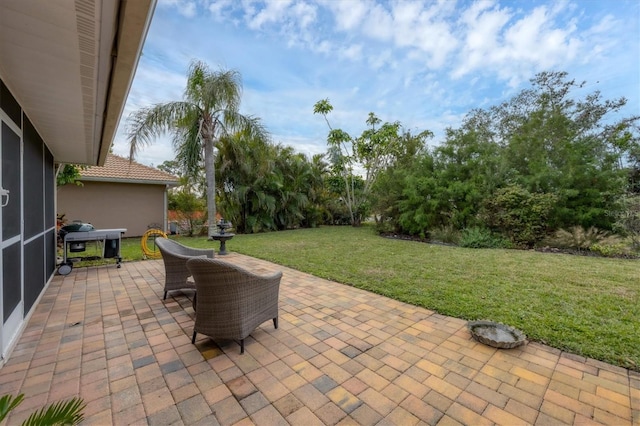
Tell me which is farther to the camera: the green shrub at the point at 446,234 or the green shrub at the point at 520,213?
the green shrub at the point at 446,234

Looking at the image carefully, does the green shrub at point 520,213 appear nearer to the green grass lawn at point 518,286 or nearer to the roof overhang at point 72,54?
the green grass lawn at point 518,286

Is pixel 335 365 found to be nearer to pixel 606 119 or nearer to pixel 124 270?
pixel 124 270

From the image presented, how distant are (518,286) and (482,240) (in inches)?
178

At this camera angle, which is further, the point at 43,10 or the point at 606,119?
the point at 606,119

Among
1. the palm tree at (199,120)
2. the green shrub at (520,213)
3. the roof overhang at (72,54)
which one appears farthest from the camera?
the palm tree at (199,120)

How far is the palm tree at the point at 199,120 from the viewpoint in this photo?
8898 millimetres

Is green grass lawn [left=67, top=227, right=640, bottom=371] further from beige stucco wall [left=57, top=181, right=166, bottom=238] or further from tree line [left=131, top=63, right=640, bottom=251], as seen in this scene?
beige stucco wall [left=57, top=181, right=166, bottom=238]

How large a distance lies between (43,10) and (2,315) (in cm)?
243

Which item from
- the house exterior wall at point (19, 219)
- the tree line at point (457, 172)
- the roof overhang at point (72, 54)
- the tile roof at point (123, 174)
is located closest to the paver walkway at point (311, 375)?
the house exterior wall at point (19, 219)

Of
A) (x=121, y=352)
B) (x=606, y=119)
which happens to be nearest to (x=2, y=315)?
(x=121, y=352)

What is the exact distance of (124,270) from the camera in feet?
18.4

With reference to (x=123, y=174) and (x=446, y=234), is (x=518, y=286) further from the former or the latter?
(x=123, y=174)

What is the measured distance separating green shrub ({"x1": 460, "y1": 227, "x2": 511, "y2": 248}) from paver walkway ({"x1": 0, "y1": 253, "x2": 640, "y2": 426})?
6.03 metres

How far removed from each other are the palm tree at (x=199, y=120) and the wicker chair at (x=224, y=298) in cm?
813
